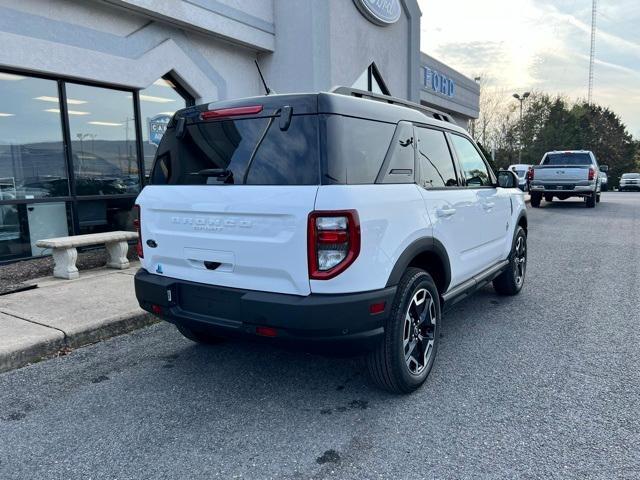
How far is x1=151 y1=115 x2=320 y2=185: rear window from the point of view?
2.80m

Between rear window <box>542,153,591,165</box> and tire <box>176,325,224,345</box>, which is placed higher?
rear window <box>542,153,591,165</box>

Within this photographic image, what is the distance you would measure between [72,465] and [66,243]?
4314 millimetres

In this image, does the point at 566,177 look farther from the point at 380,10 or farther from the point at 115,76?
the point at 115,76

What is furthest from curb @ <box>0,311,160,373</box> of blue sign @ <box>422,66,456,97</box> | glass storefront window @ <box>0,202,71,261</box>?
blue sign @ <box>422,66,456,97</box>

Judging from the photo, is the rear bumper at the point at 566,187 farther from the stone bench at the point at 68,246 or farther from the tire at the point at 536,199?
the stone bench at the point at 68,246

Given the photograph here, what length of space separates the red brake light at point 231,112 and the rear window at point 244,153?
0.13 ft

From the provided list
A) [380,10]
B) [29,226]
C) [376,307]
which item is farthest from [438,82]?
[376,307]

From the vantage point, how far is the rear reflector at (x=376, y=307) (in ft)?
9.07

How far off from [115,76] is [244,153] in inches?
235

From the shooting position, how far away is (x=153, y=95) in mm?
8953

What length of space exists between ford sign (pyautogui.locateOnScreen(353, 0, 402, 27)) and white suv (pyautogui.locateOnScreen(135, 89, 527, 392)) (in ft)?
29.2

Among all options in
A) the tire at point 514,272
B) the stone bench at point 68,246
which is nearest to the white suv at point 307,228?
the tire at point 514,272

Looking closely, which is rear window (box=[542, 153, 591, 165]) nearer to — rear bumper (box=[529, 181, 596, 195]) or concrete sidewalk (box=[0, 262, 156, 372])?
rear bumper (box=[529, 181, 596, 195])

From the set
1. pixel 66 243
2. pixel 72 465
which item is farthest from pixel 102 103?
pixel 72 465
